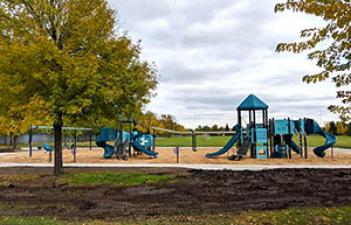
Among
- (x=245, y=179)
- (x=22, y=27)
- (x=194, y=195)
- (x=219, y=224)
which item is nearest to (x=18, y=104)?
(x=22, y=27)

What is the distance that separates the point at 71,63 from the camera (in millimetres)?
11633

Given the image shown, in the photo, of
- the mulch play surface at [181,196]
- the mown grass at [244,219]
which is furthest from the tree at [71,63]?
the mown grass at [244,219]

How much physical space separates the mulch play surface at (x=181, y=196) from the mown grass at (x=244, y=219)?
18.6 inches

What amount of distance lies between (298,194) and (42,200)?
643 centimetres

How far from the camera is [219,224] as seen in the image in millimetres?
6086

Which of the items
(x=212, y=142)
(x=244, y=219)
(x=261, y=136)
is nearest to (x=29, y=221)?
(x=244, y=219)

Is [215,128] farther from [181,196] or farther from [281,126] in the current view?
[181,196]

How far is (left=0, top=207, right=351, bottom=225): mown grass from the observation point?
6301 millimetres

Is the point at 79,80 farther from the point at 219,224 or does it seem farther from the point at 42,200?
the point at 219,224

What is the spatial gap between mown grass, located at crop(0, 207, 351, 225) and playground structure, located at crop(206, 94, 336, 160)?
578 inches

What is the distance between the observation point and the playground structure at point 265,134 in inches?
861

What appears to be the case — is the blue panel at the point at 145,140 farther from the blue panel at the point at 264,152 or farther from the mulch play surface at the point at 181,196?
the mulch play surface at the point at 181,196

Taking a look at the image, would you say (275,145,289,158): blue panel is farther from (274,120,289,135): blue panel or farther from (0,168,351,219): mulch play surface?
(0,168,351,219): mulch play surface

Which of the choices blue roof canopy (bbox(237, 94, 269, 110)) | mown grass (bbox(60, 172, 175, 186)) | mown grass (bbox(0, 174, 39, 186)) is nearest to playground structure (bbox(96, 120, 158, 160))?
blue roof canopy (bbox(237, 94, 269, 110))
